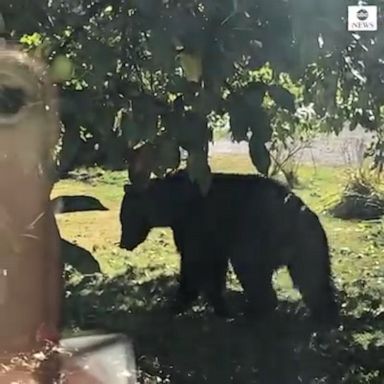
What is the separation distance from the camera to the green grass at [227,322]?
312cm

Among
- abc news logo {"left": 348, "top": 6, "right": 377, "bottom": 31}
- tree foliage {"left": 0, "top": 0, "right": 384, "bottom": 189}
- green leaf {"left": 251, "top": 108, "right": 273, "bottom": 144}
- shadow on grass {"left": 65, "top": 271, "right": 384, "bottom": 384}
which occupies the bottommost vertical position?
shadow on grass {"left": 65, "top": 271, "right": 384, "bottom": 384}

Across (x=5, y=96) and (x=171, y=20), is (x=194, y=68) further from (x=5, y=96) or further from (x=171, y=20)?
(x=5, y=96)

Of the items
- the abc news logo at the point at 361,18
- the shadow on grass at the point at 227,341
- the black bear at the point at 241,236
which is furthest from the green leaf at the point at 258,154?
the black bear at the point at 241,236

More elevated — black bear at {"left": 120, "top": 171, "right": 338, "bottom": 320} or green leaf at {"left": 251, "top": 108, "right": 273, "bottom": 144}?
green leaf at {"left": 251, "top": 108, "right": 273, "bottom": 144}

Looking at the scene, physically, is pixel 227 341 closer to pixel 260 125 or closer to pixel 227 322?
pixel 227 322

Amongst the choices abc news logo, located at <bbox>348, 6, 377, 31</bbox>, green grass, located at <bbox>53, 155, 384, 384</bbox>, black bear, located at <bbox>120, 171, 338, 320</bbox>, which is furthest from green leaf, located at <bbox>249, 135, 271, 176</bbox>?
black bear, located at <bbox>120, 171, 338, 320</bbox>

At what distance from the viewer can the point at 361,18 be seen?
2480 mm

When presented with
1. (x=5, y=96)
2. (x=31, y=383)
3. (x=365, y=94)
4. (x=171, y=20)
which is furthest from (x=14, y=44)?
(x=365, y=94)

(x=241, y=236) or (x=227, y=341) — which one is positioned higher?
(x=241, y=236)

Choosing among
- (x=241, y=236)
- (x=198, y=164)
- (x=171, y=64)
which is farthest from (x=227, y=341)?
(x=171, y=64)

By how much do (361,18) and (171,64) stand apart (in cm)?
56

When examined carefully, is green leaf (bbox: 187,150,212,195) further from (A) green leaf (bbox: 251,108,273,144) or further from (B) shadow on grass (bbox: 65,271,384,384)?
(B) shadow on grass (bbox: 65,271,384,384)

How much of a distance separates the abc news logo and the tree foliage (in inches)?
1.7

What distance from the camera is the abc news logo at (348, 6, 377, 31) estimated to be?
242cm
